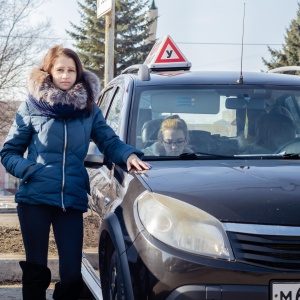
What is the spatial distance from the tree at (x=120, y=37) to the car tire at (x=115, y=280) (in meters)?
47.9

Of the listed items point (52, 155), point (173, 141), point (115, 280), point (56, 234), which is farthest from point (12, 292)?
point (115, 280)

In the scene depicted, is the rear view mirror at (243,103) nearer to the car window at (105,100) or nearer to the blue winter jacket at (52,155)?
the blue winter jacket at (52,155)

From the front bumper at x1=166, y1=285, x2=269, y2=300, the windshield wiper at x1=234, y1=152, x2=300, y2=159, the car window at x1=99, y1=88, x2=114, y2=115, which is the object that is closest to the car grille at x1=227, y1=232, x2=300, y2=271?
the front bumper at x1=166, y1=285, x2=269, y2=300

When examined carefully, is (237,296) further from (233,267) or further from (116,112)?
(116,112)

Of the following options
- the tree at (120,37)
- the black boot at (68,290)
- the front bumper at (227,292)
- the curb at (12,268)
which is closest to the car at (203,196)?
the front bumper at (227,292)

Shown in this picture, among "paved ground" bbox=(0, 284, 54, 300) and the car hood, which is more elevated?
the car hood

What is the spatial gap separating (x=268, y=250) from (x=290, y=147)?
1.51 m

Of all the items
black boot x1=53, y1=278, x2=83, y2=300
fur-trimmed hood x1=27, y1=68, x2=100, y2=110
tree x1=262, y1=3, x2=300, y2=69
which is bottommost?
black boot x1=53, y1=278, x2=83, y2=300

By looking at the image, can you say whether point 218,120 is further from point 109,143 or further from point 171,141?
point 109,143

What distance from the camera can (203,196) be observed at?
3090 mm

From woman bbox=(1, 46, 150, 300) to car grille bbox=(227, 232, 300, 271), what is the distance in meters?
1.03

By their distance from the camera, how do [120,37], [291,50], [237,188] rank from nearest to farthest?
[237,188], [291,50], [120,37]

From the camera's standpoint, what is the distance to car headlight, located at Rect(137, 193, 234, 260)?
2.93 meters

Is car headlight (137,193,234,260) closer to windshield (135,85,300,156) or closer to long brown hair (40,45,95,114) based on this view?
windshield (135,85,300,156)
